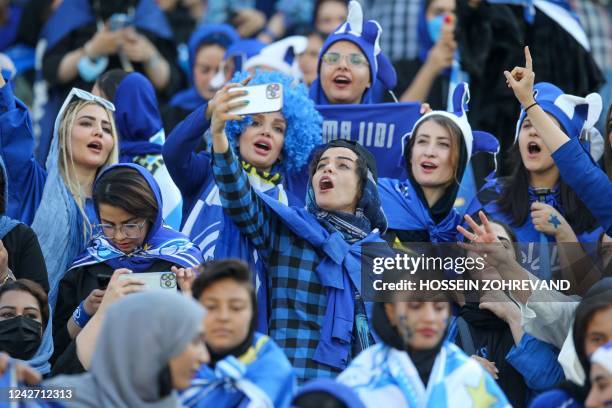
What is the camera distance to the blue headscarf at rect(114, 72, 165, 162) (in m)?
A: 8.35

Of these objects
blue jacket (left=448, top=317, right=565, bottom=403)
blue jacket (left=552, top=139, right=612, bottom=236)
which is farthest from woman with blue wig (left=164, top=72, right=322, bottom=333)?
blue jacket (left=448, top=317, right=565, bottom=403)

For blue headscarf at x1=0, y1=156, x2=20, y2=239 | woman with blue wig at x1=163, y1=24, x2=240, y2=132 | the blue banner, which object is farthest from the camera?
woman with blue wig at x1=163, y1=24, x2=240, y2=132

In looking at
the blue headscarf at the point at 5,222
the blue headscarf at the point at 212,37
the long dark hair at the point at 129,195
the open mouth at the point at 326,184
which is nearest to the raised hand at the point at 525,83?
the open mouth at the point at 326,184

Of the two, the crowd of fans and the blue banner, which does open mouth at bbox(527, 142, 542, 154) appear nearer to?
the crowd of fans

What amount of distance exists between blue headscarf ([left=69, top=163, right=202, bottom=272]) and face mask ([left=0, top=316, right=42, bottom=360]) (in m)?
0.73

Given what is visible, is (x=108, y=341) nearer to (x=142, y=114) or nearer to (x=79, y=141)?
(x=79, y=141)

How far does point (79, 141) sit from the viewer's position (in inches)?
304

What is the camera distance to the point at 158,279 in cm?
618

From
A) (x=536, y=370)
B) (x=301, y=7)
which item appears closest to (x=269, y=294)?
(x=536, y=370)

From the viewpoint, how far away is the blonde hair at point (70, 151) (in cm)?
759

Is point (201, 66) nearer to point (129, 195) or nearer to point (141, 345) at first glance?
point (129, 195)

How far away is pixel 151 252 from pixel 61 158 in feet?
3.84

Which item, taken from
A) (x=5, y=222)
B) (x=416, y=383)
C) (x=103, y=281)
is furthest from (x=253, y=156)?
(x=416, y=383)

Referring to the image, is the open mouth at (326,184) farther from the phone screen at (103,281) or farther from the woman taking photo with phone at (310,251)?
the phone screen at (103,281)
